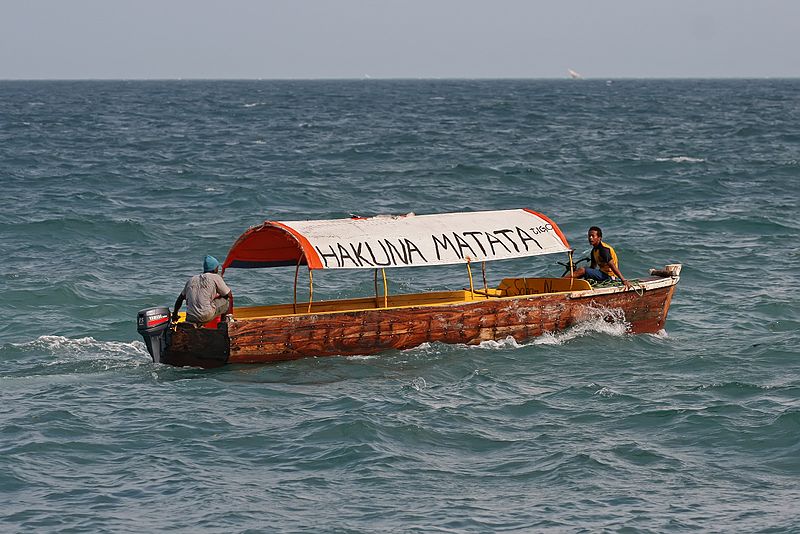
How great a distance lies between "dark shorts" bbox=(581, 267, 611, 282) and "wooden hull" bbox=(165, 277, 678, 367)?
582 millimetres

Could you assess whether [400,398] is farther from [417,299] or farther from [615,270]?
[615,270]

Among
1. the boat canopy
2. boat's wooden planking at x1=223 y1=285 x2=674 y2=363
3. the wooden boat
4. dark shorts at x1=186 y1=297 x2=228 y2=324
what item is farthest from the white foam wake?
dark shorts at x1=186 y1=297 x2=228 y2=324

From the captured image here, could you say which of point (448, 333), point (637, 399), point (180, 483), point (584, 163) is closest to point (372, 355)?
point (448, 333)

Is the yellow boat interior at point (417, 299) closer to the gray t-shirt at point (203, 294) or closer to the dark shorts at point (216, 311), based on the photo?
the dark shorts at point (216, 311)

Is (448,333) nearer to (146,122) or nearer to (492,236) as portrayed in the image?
(492,236)

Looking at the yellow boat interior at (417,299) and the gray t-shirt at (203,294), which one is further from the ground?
the gray t-shirt at (203,294)

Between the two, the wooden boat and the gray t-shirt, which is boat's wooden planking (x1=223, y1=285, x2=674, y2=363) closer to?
the wooden boat

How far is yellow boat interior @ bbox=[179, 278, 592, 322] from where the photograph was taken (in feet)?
65.5

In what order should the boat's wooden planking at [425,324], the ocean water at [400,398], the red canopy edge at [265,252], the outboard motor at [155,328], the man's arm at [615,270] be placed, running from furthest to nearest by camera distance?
1. the man's arm at [615,270]
2. the red canopy edge at [265,252]
3. the boat's wooden planking at [425,324]
4. the outboard motor at [155,328]
5. the ocean water at [400,398]

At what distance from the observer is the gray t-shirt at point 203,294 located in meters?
18.3

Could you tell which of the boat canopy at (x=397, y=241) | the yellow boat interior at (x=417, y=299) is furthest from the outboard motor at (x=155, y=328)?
the boat canopy at (x=397, y=241)

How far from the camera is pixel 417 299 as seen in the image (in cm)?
2080

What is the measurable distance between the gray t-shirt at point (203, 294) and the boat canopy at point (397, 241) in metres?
1.40

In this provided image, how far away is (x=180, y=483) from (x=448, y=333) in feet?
23.5
